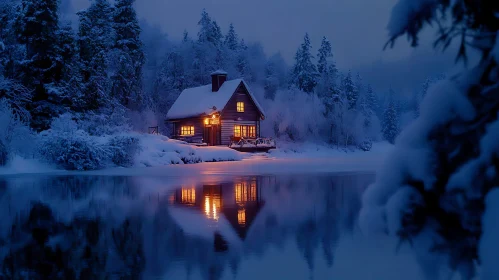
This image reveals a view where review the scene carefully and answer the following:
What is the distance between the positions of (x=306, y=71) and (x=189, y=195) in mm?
62974

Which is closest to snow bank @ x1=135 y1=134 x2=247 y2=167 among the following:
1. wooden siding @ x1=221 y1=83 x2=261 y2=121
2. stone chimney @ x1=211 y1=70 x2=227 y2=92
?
wooden siding @ x1=221 y1=83 x2=261 y2=121

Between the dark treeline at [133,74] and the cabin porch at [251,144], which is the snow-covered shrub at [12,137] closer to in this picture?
the dark treeline at [133,74]

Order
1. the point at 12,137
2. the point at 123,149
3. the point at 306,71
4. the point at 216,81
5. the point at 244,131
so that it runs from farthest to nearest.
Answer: the point at 306,71, the point at 216,81, the point at 244,131, the point at 123,149, the point at 12,137

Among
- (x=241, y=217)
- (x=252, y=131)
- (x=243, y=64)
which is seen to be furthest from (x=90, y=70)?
(x=243, y=64)

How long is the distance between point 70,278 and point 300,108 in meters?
55.2

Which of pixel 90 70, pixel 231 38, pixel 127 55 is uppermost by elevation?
pixel 231 38

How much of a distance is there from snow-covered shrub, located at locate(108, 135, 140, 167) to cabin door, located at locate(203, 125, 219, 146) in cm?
1787

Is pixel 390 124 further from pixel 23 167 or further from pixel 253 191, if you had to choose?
pixel 253 191

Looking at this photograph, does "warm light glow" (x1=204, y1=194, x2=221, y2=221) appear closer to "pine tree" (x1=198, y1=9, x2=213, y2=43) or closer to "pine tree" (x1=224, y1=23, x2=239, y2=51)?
"pine tree" (x1=198, y1=9, x2=213, y2=43)

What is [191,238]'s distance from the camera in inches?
353

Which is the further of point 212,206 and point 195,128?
point 195,128

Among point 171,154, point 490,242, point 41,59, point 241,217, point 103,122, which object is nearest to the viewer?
point 490,242

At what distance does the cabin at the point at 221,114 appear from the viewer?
50.8m

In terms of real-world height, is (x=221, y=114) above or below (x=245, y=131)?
above
